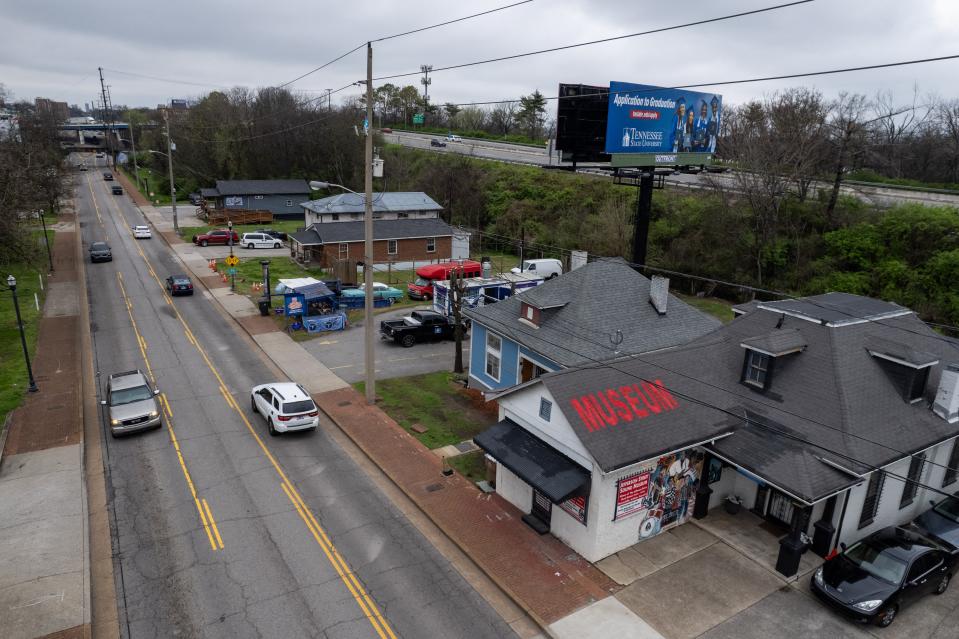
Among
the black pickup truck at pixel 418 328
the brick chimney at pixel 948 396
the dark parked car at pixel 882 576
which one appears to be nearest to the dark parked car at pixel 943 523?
the dark parked car at pixel 882 576

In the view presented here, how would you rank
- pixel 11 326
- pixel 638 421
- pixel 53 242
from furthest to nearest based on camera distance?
pixel 53 242 < pixel 11 326 < pixel 638 421

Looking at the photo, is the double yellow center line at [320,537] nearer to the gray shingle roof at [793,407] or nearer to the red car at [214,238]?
the gray shingle roof at [793,407]

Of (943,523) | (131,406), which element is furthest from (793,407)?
(131,406)

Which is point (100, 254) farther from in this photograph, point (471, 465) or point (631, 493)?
point (631, 493)

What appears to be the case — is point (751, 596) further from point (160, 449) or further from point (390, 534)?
point (160, 449)

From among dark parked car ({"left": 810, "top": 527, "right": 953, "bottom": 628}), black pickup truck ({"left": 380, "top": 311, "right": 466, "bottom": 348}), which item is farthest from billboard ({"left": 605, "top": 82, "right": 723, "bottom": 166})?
dark parked car ({"left": 810, "top": 527, "right": 953, "bottom": 628})

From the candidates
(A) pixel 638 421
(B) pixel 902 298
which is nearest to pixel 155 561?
(A) pixel 638 421
